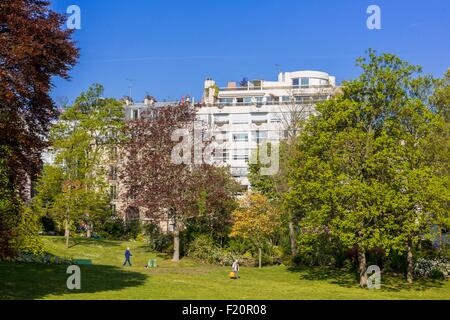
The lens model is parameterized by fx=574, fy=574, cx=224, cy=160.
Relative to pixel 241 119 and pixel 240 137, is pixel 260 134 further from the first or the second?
pixel 241 119

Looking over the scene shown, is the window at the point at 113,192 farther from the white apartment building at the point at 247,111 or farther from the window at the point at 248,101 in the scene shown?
the window at the point at 248,101

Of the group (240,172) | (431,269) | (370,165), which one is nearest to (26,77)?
(370,165)

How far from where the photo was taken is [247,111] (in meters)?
89.3

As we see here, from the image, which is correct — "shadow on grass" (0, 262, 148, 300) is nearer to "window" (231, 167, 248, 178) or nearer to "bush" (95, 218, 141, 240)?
"bush" (95, 218, 141, 240)

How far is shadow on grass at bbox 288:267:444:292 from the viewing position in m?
36.6

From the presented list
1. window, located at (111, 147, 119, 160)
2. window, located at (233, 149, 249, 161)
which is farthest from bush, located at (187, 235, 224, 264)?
window, located at (233, 149, 249, 161)

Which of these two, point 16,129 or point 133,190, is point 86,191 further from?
point 16,129

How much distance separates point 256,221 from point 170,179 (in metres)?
7.94

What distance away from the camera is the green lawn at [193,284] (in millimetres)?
27328

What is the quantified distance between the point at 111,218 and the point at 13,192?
4602 centimetres

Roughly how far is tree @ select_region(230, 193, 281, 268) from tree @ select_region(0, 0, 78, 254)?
2274 cm

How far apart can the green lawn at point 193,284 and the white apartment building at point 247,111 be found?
40168 mm

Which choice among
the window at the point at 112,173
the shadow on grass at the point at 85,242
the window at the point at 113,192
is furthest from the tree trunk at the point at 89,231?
the window at the point at 113,192
